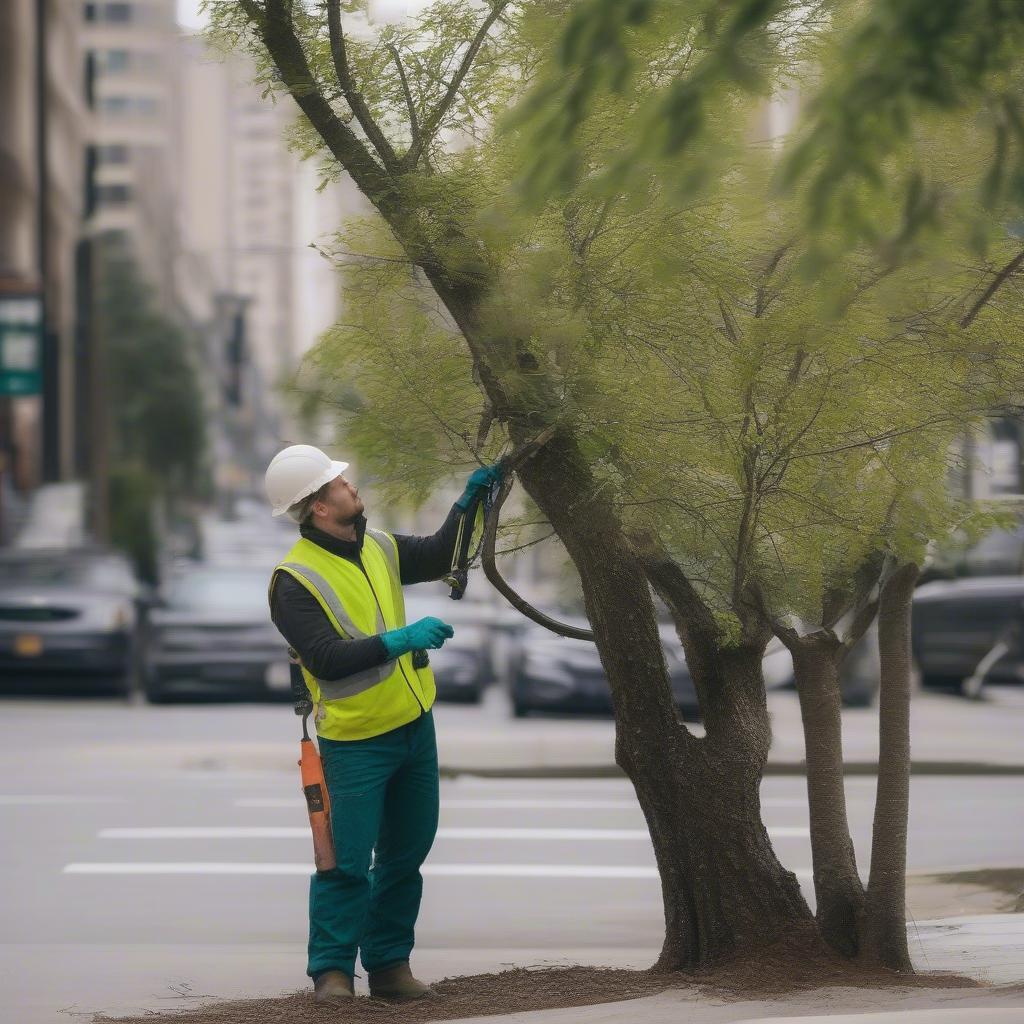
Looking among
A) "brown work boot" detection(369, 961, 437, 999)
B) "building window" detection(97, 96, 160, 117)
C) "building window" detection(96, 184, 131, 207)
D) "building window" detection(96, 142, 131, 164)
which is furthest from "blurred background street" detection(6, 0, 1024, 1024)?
"building window" detection(97, 96, 160, 117)

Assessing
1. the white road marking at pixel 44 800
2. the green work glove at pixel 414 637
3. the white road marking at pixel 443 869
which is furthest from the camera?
the white road marking at pixel 44 800

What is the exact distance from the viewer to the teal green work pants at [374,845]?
569cm

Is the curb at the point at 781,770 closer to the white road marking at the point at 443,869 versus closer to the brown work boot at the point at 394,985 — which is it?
the white road marking at the point at 443,869

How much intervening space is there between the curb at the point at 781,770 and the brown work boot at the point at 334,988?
8131mm

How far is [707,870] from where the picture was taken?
6.00 meters

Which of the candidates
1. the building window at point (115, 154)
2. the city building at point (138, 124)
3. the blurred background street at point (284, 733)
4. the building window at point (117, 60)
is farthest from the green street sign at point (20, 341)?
the building window at point (117, 60)

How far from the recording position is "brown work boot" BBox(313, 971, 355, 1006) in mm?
5703

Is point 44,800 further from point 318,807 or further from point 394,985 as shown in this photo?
point 318,807

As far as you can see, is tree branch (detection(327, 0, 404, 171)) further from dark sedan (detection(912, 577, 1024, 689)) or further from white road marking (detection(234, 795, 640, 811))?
dark sedan (detection(912, 577, 1024, 689))

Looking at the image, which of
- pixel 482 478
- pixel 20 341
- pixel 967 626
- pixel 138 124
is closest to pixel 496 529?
pixel 482 478

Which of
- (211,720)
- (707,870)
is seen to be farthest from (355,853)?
(211,720)

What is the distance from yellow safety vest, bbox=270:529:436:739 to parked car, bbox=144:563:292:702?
13231mm

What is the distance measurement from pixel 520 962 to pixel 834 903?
1616 millimetres

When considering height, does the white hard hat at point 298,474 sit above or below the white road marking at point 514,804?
above
